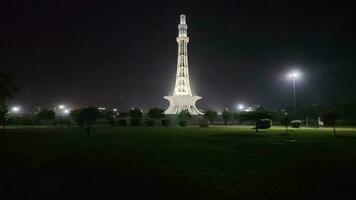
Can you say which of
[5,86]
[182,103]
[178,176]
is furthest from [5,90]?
[182,103]

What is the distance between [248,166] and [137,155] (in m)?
5.83

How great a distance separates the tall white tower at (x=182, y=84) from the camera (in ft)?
302

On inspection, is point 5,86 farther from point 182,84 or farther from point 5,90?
point 182,84

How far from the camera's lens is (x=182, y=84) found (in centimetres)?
9519

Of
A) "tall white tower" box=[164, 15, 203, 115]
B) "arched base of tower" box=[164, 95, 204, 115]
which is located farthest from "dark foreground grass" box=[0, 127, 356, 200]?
"tall white tower" box=[164, 15, 203, 115]

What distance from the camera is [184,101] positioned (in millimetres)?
91938

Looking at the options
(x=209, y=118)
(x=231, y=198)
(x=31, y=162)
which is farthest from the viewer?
(x=209, y=118)

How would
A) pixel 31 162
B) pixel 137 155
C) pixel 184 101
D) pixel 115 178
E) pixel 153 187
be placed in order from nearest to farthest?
pixel 153 187 < pixel 115 178 < pixel 31 162 < pixel 137 155 < pixel 184 101

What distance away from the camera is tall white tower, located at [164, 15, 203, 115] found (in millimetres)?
92125

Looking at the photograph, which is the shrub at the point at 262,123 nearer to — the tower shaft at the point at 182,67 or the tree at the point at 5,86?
the tree at the point at 5,86

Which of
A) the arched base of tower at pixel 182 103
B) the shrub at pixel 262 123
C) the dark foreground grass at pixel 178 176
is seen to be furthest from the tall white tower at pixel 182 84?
the dark foreground grass at pixel 178 176

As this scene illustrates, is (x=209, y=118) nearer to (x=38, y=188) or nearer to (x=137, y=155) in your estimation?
(x=137, y=155)

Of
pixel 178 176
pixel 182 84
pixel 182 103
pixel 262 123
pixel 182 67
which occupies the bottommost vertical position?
pixel 178 176

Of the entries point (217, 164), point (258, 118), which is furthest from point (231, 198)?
point (258, 118)
